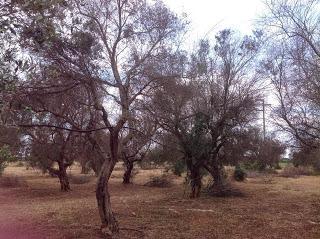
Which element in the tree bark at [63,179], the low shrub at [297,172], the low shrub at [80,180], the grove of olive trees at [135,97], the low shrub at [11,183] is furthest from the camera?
the low shrub at [297,172]

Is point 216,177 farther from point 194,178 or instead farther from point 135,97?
point 135,97

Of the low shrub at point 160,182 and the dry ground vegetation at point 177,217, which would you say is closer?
the dry ground vegetation at point 177,217

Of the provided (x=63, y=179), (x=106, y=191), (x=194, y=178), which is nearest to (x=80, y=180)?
(x=63, y=179)

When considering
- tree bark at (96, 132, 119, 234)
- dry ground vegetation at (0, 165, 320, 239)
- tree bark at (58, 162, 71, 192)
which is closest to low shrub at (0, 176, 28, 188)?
tree bark at (58, 162, 71, 192)

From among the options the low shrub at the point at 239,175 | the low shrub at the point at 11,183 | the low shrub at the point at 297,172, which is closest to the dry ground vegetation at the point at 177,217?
the low shrub at the point at 11,183

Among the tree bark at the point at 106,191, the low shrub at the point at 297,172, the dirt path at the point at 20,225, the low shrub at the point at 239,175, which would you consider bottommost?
the dirt path at the point at 20,225

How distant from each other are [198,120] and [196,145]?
1111mm

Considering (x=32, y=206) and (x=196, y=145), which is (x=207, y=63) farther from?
Answer: (x=32, y=206)

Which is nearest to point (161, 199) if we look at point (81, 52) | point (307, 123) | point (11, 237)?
point (307, 123)

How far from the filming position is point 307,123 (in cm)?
2148

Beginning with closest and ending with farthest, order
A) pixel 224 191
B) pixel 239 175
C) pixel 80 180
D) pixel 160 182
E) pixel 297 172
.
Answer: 1. pixel 224 191
2. pixel 160 182
3. pixel 239 175
4. pixel 80 180
5. pixel 297 172

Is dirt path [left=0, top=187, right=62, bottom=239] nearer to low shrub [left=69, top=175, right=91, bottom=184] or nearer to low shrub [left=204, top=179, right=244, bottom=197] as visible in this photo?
low shrub [left=204, top=179, right=244, bottom=197]

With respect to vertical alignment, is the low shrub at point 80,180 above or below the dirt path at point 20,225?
above

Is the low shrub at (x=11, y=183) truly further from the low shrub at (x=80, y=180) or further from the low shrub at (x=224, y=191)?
the low shrub at (x=224, y=191)
